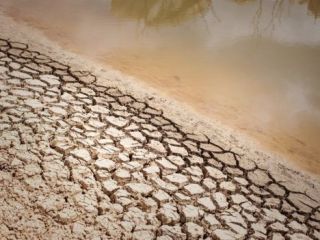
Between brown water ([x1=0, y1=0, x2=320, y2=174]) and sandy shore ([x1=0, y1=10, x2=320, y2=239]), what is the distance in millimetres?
416

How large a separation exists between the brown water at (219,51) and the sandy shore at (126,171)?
16.4 inches

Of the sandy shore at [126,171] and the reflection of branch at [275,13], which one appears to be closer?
the sandy shore at [126,171]

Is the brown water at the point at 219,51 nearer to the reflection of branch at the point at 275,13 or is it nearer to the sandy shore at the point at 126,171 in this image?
the reflection of branch at the point at 275,13

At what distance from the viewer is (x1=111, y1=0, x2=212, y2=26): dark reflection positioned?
5223mm

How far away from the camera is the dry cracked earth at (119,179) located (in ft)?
6.54

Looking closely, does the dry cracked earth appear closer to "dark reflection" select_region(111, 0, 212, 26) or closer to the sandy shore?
the sandy shore

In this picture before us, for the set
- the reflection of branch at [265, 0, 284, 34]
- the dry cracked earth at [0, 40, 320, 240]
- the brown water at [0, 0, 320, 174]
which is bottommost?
the dry cracked earth at [0, 40, 320, 240]

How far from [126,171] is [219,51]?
8.52 feet

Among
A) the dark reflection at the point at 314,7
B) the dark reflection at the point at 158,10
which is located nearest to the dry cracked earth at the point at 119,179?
the dark reflection at the point at 158,10

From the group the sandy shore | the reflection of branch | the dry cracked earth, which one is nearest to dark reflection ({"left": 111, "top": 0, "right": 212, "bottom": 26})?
the reflection of branch

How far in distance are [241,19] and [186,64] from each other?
5.88 ft

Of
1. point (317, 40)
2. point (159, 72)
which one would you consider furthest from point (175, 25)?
point (317, 40)

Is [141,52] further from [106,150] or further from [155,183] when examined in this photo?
[155,183]

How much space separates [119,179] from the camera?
7.53 ft
